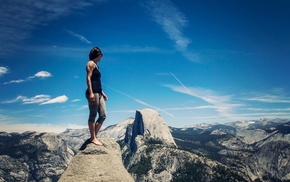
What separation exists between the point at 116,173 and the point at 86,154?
1.93m

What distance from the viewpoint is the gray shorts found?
47.0ft

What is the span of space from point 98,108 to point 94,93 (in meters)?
1.12

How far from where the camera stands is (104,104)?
15133mm

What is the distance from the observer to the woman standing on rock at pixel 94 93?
1388 cm

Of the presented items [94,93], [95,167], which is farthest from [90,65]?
[95,167]

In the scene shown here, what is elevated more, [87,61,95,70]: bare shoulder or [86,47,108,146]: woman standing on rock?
[87,61,95,70]: bare shoulder

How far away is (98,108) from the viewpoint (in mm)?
14969

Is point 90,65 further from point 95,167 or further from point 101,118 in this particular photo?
point 95,167

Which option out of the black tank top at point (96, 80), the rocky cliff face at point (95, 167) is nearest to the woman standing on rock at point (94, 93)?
the black tank top at point (96, 80)

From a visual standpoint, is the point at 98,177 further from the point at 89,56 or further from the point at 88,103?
the point at 89,56

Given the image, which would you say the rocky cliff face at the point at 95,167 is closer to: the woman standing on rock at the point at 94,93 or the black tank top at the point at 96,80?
the woman standing on rock at the point at 94,93

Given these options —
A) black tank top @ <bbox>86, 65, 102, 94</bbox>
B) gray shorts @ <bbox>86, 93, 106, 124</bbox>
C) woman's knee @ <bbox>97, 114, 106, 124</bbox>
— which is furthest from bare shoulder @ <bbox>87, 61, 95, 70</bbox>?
woman's knee @ <bbox>97, 114, 106, 124</bbox>

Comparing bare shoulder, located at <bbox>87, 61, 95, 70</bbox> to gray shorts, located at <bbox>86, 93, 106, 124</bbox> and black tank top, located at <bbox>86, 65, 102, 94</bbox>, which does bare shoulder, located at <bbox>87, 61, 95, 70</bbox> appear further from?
gray shorts, located at <bbox>86, 93, 106, 124</bbox>

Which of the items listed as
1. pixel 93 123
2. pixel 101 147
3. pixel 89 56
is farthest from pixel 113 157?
pixel 89 56
